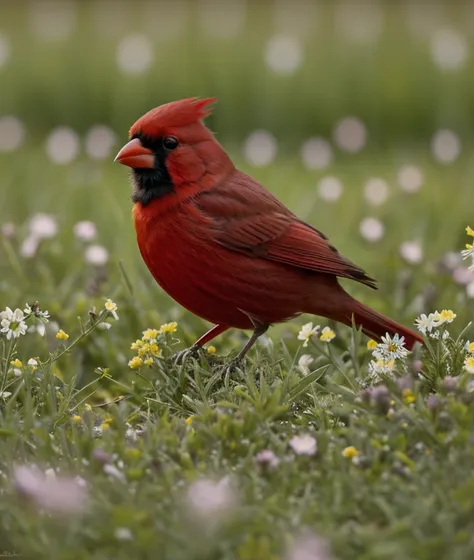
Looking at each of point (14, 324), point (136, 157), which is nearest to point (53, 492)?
point (14, 324)

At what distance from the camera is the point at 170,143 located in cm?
333

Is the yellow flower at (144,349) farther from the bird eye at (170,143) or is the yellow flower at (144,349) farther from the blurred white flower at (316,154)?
the blurred white flower at (316,154)

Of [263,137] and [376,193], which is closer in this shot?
[376,193]

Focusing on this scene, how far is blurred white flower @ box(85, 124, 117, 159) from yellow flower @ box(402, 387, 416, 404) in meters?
4.26

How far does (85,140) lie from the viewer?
7340 millimetres

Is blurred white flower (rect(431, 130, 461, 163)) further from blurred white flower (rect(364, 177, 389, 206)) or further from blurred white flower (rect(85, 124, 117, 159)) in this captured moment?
blurred white flower (rect(85, 124, 117, 159))

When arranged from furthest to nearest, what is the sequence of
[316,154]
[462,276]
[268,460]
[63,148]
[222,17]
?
[222,17], [316,154], [63,148], [462,276], [268,460]

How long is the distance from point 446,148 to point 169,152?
12.6 ft

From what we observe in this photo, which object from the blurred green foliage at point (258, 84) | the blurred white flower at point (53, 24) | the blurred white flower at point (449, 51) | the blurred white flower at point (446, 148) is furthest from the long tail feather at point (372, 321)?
the blurred white flower at point (53, 24)

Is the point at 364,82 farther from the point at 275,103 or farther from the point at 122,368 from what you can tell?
the point at 122,368

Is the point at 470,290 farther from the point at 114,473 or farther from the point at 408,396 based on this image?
the point at 114,473

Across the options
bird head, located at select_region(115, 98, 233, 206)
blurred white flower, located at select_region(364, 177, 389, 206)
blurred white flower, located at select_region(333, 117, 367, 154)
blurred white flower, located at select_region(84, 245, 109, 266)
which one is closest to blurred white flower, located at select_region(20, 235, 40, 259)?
blurred white flower, located at select_region(84, 245, 109, 266)

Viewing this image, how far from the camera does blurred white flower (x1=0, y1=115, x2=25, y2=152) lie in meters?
6.90

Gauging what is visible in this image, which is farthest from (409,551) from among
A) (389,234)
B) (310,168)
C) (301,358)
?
(310,168)
